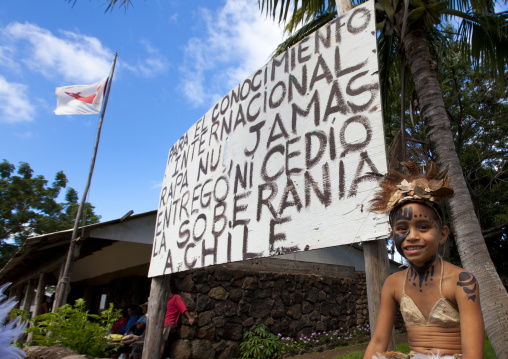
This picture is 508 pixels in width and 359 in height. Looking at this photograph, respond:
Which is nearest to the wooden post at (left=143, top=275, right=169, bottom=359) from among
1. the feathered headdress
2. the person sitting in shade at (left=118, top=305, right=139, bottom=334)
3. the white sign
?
the white sign

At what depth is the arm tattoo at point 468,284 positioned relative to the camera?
139cm

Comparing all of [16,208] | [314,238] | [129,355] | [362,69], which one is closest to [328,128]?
[362,69]

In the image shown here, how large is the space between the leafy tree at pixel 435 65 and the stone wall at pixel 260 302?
5268 millimetres

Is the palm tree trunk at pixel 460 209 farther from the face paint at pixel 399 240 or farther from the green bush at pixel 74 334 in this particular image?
the green bush at pixel 74 334

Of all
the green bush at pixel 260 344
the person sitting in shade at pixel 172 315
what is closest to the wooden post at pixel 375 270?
the person sitting in shade at pixel 172 315

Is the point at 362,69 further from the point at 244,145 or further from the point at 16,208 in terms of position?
the point at 16,208

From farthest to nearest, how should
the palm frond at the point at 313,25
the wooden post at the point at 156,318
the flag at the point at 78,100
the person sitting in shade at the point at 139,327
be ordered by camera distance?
the flag at the point at 78,100 < the person sitting in shade at the point at 139,327 < the palm frond at the point at 313,25 < the wooden post at the point at 156,318

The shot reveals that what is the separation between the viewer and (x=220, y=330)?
728 centimetres

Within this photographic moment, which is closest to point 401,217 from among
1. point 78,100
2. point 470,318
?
point 470,318

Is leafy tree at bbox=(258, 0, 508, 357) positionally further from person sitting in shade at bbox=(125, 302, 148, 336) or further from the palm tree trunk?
person sitting in shade at bbox=(125, 302, 148, 336)

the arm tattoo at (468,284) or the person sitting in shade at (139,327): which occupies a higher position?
the arm tattoo at (468,284)

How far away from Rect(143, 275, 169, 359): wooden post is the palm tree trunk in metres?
3.64

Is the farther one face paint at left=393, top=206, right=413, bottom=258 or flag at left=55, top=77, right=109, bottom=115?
flag at left=55, top=77, right=109, bottom=115

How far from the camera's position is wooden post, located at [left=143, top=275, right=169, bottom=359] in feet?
14.6
